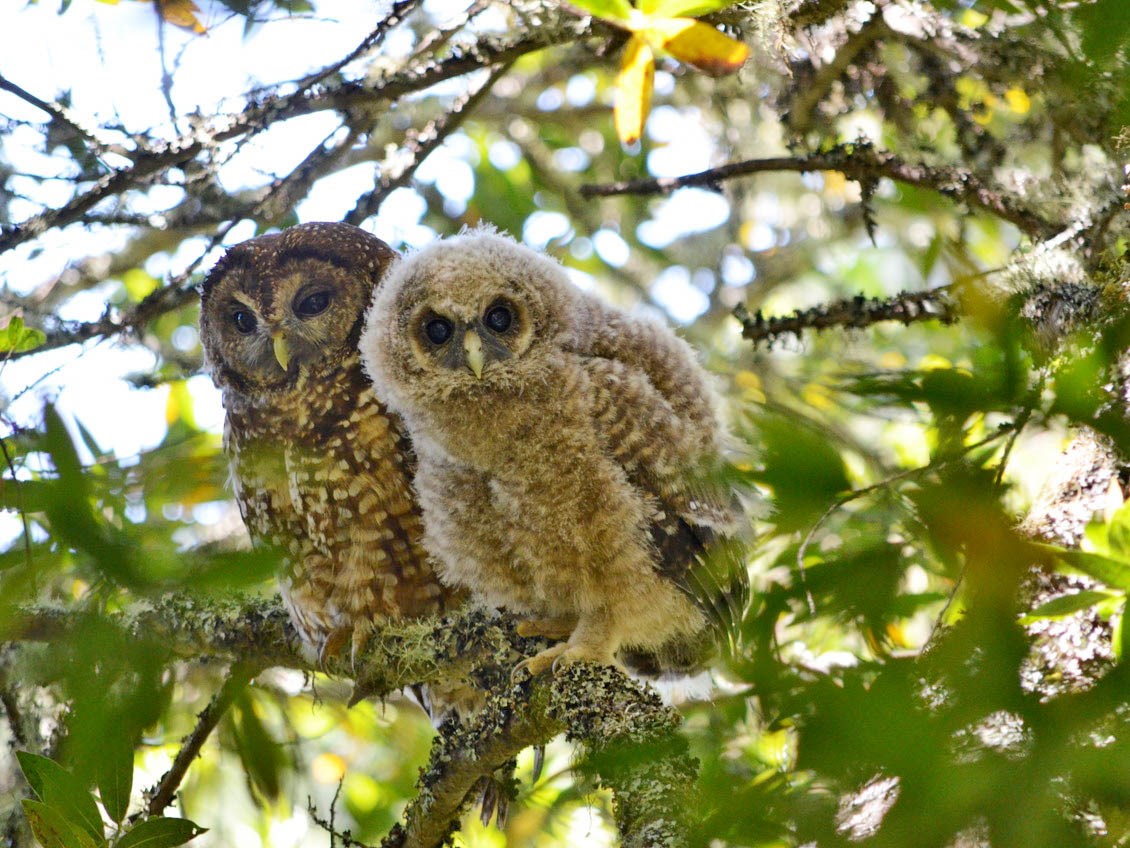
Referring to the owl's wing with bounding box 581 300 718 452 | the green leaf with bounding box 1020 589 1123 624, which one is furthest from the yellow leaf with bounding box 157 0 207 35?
the green leaf with bounding box 1020 589 1123 624

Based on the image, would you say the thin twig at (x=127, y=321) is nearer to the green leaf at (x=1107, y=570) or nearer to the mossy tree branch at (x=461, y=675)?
the mossy tree branch at (x=461, y=675)

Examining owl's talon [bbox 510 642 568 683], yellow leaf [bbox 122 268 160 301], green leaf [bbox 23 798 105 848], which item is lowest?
green leaf [bbox 23 798 105 848]

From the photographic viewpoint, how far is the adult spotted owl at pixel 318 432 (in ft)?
8.45

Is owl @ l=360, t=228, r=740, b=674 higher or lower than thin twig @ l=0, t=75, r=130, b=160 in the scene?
lower

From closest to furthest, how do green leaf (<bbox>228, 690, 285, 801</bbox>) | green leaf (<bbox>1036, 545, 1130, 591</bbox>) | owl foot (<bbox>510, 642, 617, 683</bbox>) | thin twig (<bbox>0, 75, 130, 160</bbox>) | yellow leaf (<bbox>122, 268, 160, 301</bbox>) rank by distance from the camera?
1. green leaf (<bbox>1036, 545, 1130, 591</bbox>)
2. green leaf (<bbox>228, 690, 285, 801</bbox>)
3. owl foot (<bbox>510, 642, 617, 683</bbox>)
4. thin twig (<bbox>0, 75, 130, 160</bbox>)
5. yellow leaf (<bbox>122, 268, 160, 301</bbox>)

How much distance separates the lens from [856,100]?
2.88 metres

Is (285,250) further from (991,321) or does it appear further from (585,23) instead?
(991,321)

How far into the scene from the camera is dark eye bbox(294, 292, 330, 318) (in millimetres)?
2762

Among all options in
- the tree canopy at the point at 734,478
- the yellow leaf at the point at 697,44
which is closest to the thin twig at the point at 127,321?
the tree canopy at the point at 734,478

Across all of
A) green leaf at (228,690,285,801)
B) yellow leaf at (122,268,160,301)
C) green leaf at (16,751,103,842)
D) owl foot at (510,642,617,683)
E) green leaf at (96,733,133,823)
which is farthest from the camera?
yellow leaf at (122,268,160,301)

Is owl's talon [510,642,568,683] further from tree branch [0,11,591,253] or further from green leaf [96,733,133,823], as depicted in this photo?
tree branch [0,11,591,253]

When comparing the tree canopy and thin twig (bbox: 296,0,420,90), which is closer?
the tree canopy

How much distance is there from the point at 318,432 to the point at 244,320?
0.43 metres

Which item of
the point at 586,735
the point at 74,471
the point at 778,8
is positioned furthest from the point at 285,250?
Result: the point at 74,471
